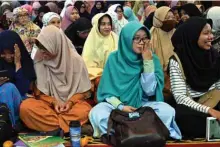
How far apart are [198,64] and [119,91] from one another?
690 mm

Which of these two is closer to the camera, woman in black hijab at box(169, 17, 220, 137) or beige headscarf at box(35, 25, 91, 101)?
woman in black hijab at box(169, 17, 220, 137)

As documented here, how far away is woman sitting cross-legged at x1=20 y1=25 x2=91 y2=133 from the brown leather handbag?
41 cm

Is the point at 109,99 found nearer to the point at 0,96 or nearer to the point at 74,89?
the point at 74,89

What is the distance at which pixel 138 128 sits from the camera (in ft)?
9.93

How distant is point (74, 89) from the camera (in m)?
3.57

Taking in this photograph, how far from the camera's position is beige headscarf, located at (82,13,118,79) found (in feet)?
14.4

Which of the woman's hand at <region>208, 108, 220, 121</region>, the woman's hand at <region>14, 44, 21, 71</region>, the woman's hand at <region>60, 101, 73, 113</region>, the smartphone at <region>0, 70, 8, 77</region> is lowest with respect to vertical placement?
the woman's hand at <region>208, 108, 220, 121</region>

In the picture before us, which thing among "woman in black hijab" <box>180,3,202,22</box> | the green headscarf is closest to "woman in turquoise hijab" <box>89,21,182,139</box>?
the green headscarf

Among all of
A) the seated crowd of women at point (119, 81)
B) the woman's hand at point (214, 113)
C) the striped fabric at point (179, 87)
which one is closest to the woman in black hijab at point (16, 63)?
the seated crowd of women at point (119, 81)

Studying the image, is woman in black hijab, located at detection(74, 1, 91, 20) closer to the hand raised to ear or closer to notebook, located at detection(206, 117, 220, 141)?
the hand raised to ear

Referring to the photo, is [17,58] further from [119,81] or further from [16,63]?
[119,81]

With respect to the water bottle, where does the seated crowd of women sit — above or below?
above

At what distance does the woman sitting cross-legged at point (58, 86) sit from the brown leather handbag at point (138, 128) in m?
0.41

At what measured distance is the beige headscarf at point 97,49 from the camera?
4.38 m
